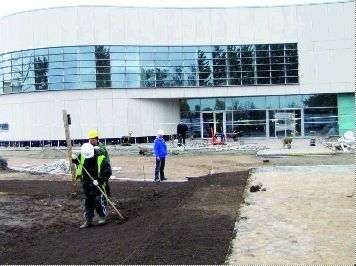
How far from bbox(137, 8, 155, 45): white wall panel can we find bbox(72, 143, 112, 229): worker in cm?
3134

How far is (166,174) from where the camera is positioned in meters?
20.5

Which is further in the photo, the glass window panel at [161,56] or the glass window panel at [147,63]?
the glass window panel at [161,56]

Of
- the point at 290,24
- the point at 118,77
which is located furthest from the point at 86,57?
the point at 290,24

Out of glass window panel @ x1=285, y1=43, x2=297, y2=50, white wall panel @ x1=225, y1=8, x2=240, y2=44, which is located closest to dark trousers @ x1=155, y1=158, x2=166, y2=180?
white wall panel @ x1=225, y1=8, x2=240, y2=44

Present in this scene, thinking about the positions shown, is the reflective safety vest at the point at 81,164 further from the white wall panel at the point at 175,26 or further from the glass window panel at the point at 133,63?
the white wall panel at the point at 175,26

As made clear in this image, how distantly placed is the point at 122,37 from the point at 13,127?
12.4 metres

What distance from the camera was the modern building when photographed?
40.3 meters

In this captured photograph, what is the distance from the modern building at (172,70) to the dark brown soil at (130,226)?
24.8 meters

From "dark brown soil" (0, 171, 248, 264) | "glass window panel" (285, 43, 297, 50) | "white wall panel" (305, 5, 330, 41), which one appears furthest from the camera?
"glass window panel" (285, 43, 297, 50)

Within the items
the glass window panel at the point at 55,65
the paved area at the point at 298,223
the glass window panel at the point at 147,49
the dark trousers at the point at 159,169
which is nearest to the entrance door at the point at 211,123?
the glass window panel at the point at 147,49

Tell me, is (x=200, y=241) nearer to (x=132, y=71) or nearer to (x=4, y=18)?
(x=132, y=71)

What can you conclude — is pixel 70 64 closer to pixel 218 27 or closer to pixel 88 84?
pixel 88 84

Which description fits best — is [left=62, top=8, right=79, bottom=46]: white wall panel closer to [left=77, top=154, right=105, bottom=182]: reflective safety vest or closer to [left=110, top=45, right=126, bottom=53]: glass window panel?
[left=110, top=45, right=126, bottom=53]: glass window panel

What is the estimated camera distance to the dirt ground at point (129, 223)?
7641 millimetres
